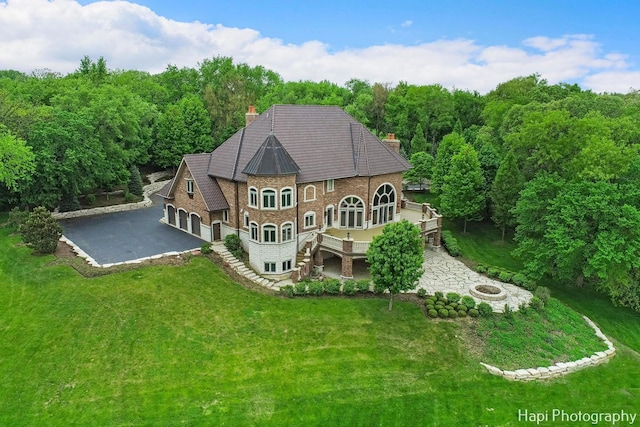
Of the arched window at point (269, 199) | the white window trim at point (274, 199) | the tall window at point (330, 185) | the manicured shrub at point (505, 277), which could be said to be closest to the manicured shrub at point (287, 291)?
the white window trim at point (274, 199)

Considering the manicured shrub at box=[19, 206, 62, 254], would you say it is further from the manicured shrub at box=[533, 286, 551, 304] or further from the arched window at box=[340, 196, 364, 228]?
the manicured shrub at box=[533, 286, 551, 304]

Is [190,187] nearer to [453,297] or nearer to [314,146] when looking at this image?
[314,146]

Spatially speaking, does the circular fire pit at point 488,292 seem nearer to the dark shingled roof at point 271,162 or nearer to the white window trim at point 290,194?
the white window trim at point 290,194

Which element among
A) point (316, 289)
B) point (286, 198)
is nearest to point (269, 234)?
point (286, 198)

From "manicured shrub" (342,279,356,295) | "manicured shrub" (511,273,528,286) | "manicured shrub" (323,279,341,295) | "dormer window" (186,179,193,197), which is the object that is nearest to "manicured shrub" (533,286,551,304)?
"manicured shrub" (511,273,528,286)

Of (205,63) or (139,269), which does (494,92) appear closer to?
(205,63)
